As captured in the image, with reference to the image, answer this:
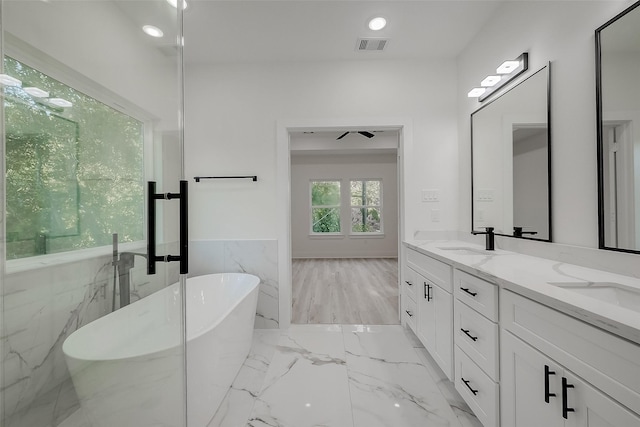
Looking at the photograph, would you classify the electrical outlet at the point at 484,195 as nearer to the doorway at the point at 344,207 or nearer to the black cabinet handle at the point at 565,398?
the black cabinet handle at the point at 565,398

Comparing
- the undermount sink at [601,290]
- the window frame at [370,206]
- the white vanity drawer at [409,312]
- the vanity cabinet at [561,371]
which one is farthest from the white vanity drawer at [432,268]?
the window frame at [370,206]

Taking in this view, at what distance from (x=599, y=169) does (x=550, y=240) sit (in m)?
0.47

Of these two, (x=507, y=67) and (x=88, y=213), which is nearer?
(x=88, y=213)

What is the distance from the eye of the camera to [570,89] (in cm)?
148

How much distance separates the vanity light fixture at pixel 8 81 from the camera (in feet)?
1.86

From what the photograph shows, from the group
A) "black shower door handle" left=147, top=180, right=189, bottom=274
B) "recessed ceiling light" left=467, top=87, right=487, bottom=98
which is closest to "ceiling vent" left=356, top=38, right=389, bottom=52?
"recessed ceiling light" left=467, top=87, right=487, bottom=98

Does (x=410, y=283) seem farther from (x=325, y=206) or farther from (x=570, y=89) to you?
(x=325, y=206)

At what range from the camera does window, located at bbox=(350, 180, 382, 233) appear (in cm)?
701

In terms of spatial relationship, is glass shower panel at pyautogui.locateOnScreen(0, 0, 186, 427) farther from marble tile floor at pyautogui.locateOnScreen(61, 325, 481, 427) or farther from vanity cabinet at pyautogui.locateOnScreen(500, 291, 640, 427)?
vanity cabinet at pyautogui.locateOnScreen(500, 291, 640, 427)

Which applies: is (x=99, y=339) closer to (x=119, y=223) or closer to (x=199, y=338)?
(x=119, y=223)

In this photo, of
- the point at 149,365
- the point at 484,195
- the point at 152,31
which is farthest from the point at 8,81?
the point at 484,195

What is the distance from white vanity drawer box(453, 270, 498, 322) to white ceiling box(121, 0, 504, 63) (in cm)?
196

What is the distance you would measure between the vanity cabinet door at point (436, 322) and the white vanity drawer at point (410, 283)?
8cm

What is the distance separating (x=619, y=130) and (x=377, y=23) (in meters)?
1.73
